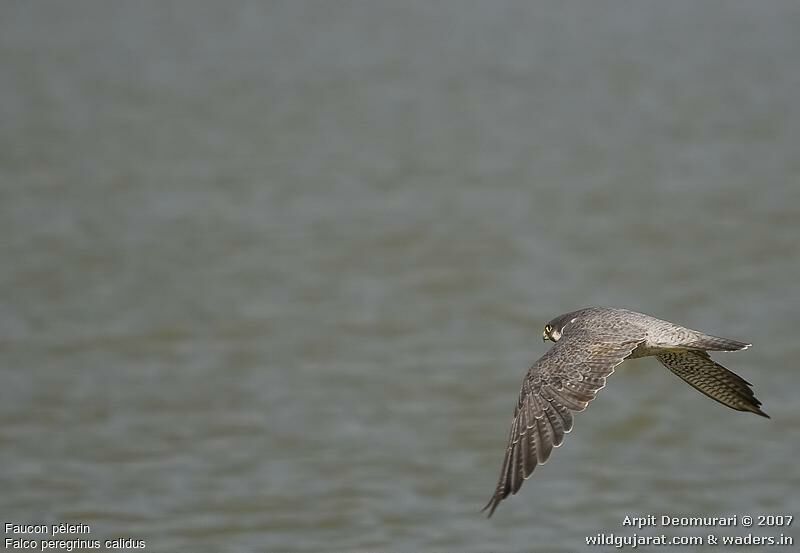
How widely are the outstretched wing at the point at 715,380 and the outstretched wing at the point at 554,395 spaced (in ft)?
2.55

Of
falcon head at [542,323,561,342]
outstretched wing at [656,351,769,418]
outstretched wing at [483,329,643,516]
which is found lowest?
outstretched wing at [483,329,643,516]

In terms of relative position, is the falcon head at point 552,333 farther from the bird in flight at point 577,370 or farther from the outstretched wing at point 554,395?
the outstretched wing at point 554,395

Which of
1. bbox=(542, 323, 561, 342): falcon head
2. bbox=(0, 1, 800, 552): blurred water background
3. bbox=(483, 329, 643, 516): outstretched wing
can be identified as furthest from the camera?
bbox=(0, 1, 800, 552): blurred water background

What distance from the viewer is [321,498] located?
964 centimetres

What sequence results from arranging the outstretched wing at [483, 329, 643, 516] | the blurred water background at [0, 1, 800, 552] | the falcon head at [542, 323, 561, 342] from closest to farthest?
the outstretched wing at [483, 329, 643, 516]
the falcon head at [542, 323, 561, 342]
the blurred water background at [0, 1, 800, 552]

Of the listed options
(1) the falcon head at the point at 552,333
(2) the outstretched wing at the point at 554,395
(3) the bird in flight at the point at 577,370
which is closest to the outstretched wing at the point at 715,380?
(3) the bird in flight at the point at 577,370

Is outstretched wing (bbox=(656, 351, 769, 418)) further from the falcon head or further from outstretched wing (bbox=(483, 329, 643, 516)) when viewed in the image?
outstretched wing (bbox=(483, 329, 643, 516))

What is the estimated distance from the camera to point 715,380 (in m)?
7.04

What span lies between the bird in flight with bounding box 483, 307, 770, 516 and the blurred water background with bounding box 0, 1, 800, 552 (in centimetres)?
251

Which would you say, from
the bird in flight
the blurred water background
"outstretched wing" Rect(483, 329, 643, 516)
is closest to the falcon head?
the bird in flight

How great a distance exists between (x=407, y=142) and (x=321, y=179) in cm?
206

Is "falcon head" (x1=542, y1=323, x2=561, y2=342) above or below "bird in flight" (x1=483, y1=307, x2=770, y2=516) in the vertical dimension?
above

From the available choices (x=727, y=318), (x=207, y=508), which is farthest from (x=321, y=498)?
(x=727, y=318)

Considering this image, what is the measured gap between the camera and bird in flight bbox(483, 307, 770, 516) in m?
5.77
